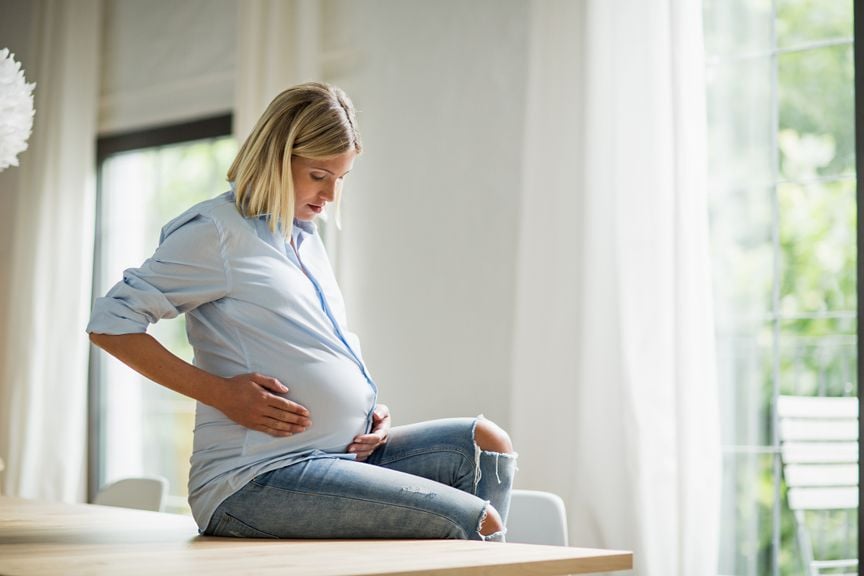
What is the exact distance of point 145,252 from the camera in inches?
171

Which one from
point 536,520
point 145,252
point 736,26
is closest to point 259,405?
point 536,520

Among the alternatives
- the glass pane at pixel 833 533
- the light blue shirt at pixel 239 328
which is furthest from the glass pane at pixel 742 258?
the light blue shirt at pixel 239 328

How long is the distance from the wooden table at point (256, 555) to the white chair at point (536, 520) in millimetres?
509

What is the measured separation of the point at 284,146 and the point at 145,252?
2671mm

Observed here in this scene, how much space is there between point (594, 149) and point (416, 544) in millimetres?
1595

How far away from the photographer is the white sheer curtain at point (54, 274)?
4.29 meters

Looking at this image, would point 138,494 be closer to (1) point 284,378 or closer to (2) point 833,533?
(1) point 284,378

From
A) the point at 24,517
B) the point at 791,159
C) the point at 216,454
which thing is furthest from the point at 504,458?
the point at 791,159

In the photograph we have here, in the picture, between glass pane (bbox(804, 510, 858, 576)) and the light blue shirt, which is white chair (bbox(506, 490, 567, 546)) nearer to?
the light blue shirt

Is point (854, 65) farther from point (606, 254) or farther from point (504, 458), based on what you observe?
point (504, 458)

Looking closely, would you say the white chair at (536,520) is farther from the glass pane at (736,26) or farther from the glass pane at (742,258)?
the glass pane at (736,26)

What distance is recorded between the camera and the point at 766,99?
284 cm

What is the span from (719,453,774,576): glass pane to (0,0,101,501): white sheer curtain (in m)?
2.61

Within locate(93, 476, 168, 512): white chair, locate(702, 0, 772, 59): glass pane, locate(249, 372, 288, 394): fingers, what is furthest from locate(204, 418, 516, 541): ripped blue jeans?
locate(702, 0, 772, 59): glass pane
